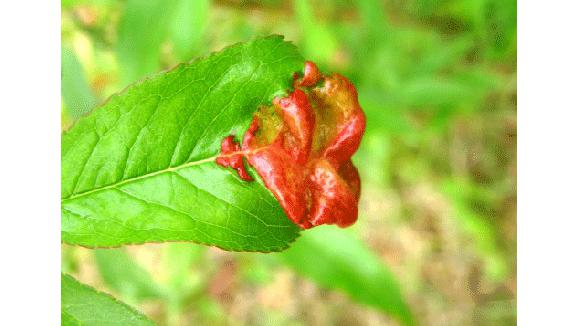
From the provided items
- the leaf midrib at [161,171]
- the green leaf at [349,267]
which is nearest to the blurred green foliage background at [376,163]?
the green leaf at [349,267]

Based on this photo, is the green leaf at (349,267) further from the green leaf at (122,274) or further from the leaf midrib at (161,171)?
the leaf midrib at (161,171)

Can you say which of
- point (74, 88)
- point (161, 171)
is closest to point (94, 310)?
point (161, 171)

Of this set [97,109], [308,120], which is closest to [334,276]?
[308,120]

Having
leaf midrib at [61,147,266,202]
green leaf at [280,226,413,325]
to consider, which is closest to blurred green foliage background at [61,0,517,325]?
green leaf at [280,226,413,325]

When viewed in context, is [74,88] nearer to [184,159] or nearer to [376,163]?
[184,159]

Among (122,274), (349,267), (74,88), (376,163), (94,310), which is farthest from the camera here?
(376,163)
